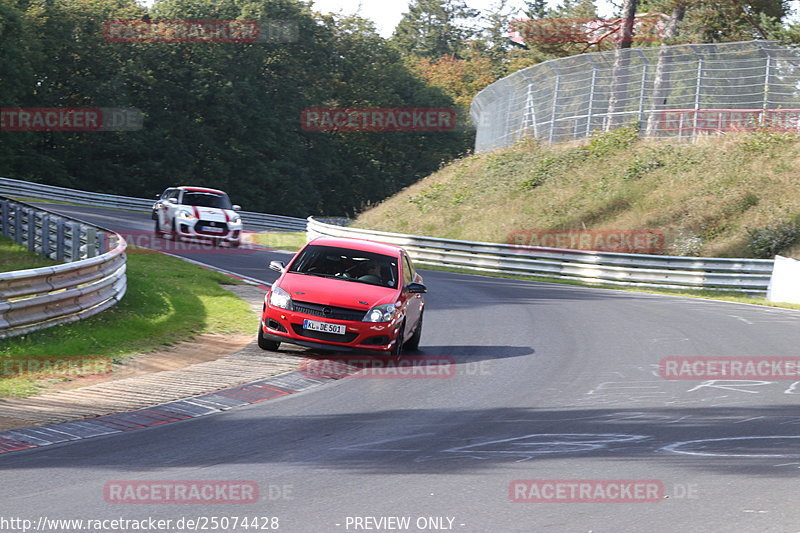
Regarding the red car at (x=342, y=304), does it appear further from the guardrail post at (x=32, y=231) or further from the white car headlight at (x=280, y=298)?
the guardrail post at (x=32, y=231)

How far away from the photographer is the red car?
1241cm

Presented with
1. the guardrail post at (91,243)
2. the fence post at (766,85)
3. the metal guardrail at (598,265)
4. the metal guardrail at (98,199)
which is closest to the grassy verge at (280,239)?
the metal guardrail at (598,265)

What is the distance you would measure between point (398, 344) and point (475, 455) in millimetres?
5063

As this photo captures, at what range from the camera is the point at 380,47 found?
265 ft

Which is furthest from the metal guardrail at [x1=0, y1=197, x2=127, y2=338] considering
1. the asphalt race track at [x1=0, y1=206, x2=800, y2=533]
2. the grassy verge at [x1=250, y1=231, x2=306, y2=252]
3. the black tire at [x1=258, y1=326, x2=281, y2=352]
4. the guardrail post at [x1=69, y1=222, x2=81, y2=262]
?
the grassy verge at [x1=250, y1=231, x2=306, y2=252]

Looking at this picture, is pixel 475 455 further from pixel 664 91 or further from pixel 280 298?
pixel 664 91

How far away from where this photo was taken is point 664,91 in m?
38.4

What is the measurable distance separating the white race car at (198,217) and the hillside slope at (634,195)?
11.8m

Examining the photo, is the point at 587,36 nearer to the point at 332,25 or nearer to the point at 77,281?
the point at 332,25

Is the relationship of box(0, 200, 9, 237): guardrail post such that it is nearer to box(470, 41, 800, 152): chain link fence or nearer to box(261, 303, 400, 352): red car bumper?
box(261, 303, 400, 352): red car bumper

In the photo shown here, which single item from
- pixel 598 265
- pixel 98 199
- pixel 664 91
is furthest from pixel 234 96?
pixel 598 265

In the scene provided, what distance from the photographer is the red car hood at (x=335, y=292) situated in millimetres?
12500

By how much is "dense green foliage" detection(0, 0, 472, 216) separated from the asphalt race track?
2057 inches

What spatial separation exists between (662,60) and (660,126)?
12.0 feet
